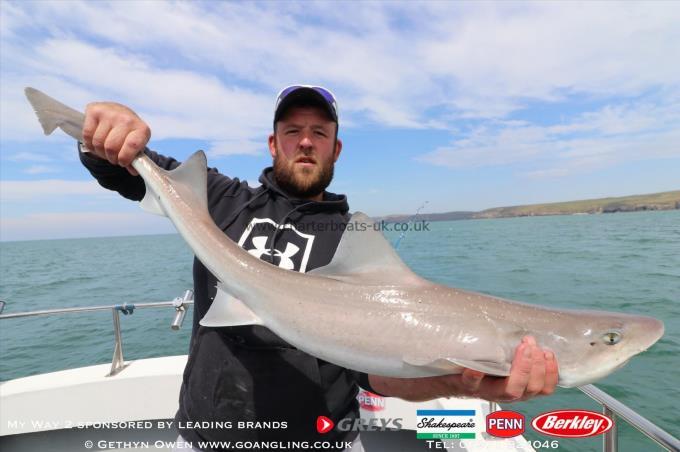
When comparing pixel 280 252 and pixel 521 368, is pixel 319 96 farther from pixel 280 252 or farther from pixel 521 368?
pixel 521 368

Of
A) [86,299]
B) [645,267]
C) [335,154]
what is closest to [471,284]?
[645,267]

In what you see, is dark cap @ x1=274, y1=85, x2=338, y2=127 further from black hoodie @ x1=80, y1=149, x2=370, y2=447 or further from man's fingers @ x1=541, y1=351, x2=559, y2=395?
Answer: man's fingers @ x1=541, y1=351, x2=559, y2=395

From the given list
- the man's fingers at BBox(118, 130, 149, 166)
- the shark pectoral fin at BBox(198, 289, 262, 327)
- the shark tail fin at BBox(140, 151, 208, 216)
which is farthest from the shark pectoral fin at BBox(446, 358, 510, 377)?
the man's fingers at BBox(118, 130, 149, 166)

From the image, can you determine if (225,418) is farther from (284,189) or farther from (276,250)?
(284,189)

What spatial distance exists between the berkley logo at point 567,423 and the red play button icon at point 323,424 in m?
2.19

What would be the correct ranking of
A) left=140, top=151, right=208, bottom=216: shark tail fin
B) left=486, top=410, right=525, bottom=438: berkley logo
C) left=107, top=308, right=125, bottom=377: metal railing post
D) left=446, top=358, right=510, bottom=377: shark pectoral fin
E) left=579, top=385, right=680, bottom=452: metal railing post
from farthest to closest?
left=107, top=308, right=125, bottom=377: metal railing post < left=486, top=410, right=525, bottom=438: berkley logo < left=140, top=151, right=208, bottom=216: shark tail fin < left=579, top=385, right=680, bottom=452: metal railing post < left=446, top=358, right=510, bottom=377: shark pectoral fin

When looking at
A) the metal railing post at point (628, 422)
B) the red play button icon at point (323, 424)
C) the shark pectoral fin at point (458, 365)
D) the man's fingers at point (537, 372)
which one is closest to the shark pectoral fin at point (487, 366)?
the shark pectoral fin at point (458, 365)

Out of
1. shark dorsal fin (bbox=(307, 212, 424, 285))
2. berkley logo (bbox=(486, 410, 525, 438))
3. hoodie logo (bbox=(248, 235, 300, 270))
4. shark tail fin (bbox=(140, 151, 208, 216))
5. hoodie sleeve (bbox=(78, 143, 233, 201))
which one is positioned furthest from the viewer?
berkley logo (bbox=(486, 410, 525, 438))

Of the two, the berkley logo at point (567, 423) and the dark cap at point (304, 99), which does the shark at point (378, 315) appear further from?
the berkley logo at point (567, 423)

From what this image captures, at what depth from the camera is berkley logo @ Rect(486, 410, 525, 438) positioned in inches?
146

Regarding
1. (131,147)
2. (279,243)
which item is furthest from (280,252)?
(131,147)

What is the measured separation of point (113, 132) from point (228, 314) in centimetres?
124

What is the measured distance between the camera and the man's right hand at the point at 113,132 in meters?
2.14

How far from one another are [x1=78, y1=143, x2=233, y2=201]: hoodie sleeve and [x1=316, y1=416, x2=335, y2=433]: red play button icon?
1829 millimetres
